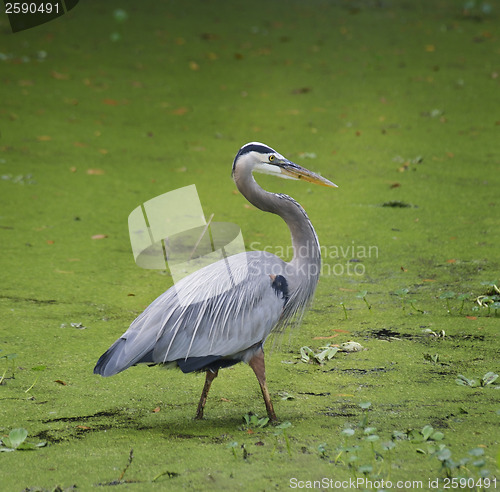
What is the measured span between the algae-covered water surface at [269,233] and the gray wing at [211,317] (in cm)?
26

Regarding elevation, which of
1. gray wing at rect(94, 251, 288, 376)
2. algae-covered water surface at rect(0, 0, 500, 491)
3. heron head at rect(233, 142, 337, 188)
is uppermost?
heron head at rect(233, 142, 337, 188)

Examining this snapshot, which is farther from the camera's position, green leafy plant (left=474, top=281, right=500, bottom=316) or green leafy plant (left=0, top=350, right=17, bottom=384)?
green leafy plant (left=474, top=281, right=500, bottom=316)

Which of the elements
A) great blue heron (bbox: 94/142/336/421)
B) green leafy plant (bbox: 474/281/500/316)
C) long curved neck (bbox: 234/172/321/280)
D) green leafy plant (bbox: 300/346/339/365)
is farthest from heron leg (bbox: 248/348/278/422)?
green leafy plant (bbox: 474/281/500/316)

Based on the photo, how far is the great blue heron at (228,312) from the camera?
99.7 inches

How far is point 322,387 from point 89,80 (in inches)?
222

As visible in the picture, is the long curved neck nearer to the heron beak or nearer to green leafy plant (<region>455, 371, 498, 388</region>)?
the heron beak

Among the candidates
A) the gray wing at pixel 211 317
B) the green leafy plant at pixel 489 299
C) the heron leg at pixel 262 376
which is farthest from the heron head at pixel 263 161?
the green leafy plant at pixel 489 299

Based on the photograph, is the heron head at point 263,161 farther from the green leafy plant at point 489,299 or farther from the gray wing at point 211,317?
the green leafy plant at point 489,299

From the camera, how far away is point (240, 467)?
7.13ft

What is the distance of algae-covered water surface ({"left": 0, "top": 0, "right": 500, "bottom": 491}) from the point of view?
7.58 feet

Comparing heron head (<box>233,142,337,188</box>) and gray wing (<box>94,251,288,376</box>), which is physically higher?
heron head (<box>233,142,337,188</box>)

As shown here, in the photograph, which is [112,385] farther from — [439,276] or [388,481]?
[439,276]

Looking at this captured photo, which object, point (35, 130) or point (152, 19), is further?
point (152, 19)

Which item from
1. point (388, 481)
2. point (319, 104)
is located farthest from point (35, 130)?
point (388, 481)
